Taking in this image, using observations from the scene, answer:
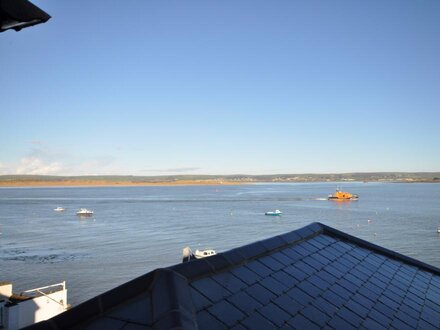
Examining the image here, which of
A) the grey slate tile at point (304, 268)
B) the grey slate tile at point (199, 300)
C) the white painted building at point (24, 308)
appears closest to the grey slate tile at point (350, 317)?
the grey slate tile at point (304, 268)

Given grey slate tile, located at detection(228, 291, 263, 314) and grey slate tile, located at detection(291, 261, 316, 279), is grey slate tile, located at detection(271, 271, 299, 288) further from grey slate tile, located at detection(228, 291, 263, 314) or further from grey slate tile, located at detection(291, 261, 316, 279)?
grey slate tile, located at detection(228, 291, 263, 314)

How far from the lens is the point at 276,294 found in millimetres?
6105

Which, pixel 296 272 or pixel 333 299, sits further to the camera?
pixel 296 272

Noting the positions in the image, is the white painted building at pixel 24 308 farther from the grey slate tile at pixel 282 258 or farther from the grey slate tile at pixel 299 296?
the grey slate tile at pixel 299 296

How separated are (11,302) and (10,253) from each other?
128 feet

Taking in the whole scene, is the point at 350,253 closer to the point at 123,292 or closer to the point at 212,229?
the point at 123,292

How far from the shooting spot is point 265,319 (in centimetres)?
523

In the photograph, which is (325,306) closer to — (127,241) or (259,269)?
(259,269)

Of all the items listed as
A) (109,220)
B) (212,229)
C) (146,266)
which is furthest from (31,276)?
(109,220)

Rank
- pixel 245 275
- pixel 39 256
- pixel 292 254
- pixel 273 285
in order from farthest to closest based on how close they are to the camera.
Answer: pixel 39 256 < pixel 292 254 < pixel 273 285 < pixel 245 275

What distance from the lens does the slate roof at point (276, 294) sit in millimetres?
4465

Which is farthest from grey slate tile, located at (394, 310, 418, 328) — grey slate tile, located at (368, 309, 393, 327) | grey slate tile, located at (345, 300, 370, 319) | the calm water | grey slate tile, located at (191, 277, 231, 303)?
the calm water

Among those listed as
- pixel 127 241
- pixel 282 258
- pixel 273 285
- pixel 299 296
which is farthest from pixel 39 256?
pixel 299 296

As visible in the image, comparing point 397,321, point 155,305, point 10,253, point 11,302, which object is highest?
point 155,305
